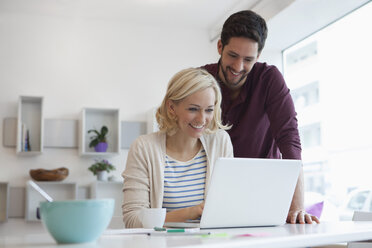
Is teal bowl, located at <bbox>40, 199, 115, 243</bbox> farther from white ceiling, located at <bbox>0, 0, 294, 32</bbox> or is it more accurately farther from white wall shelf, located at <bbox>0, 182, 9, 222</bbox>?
white wall shelf, located at <bbox>0, 182, 9, 222</bbox>

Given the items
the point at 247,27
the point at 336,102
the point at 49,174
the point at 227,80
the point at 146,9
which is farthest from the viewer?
the point at 146,9

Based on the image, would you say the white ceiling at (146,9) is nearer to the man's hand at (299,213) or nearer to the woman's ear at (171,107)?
the woman's ear at (171,107)

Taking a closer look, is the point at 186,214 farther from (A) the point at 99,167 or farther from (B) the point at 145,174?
(A) the point at 99,167

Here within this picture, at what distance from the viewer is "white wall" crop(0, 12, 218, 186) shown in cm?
478

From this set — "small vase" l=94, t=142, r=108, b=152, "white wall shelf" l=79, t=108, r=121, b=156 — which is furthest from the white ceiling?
"small vase" l=94, t=142, r=108, b=152

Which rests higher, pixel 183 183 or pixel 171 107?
pixel 171 107

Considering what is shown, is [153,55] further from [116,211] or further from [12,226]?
[12,226]

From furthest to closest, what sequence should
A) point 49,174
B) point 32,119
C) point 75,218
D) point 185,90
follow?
point 32,119
point 49,174
point 185,90
point 75,218

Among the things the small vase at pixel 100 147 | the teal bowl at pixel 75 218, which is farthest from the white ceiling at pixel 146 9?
the teal bowl at pixel 75 218

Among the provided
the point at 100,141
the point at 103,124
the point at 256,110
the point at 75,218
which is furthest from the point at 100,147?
the point at 75,218

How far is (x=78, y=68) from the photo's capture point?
16.3ft

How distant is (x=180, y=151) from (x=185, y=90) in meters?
0.24

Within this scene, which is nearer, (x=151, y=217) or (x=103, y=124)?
(x=151, y=217)

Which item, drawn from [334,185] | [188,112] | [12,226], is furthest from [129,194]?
[334,185]
